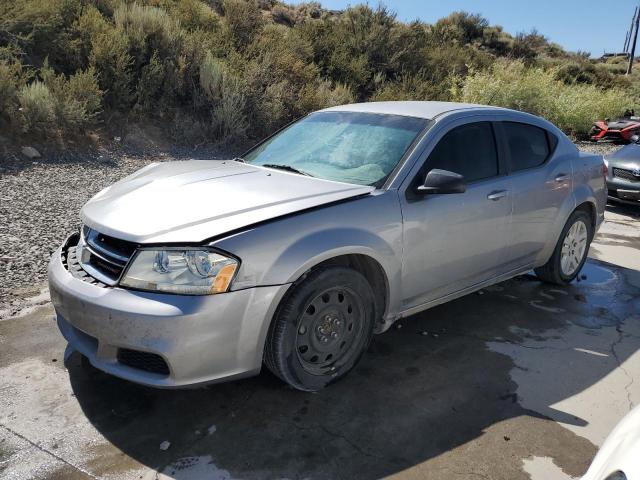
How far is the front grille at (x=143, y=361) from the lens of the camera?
291 centimetres

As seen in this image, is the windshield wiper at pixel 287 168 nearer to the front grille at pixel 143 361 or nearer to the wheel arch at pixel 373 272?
the wheel arch at pixel 373 272

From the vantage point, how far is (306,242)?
123 inches

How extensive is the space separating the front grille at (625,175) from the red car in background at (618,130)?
8666 millimetres

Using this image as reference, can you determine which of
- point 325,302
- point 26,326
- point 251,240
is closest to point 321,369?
point 325,302

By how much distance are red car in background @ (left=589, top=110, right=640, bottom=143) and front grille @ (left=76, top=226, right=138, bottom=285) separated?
17.0 metres

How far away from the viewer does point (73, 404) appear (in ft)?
10.6

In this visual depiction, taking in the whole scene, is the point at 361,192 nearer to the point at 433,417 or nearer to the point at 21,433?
the point at 433,417

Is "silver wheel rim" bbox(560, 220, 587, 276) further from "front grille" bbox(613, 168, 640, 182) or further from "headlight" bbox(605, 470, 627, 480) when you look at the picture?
"front grille" bbox(613, 168, 640, 182)

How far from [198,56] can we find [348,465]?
10942mm

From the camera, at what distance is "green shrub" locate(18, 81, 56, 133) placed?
8891 millimetres

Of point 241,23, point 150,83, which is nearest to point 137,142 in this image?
point 150,83

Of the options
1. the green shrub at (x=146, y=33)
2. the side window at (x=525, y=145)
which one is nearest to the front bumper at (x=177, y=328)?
the side window at (x=525, y=145)

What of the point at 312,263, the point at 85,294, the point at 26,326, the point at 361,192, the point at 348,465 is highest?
the point at 361,192

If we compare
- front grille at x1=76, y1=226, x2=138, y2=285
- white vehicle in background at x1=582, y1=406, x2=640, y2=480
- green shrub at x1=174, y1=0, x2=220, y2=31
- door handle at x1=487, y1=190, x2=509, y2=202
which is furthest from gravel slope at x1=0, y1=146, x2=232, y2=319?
green shrub at x1=174, y1=0, x2=220, y2=31
